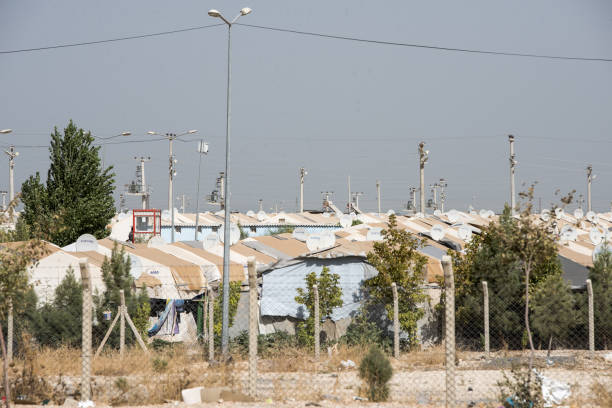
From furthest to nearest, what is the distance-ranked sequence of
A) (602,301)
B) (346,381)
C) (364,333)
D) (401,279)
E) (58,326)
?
(401,279)
(602,301)
(364,333)
(58,326)
(346,381)

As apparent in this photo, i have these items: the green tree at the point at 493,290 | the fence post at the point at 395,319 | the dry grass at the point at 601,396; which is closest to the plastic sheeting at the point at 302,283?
the fence post at the point at 395,319

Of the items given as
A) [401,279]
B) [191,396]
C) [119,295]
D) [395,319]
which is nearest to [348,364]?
[395,319]

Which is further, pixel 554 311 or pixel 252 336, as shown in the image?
pixel 554 311

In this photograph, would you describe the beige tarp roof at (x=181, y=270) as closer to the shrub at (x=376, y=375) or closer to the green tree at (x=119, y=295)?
the green tree at (x=119, y=295)

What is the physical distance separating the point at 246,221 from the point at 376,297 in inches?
1946

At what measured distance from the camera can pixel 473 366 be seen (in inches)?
547

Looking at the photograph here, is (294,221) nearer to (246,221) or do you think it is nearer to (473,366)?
(246,221)

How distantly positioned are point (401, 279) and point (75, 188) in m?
20.1

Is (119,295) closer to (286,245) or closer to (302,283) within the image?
(302,283)

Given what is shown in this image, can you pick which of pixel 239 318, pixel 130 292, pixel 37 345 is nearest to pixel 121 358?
pixel 37 345

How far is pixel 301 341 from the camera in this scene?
16641 mm

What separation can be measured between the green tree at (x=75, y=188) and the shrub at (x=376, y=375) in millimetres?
23769

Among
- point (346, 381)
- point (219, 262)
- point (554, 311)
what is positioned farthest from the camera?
point (219, 262)

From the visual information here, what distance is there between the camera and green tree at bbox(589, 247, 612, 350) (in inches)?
634
